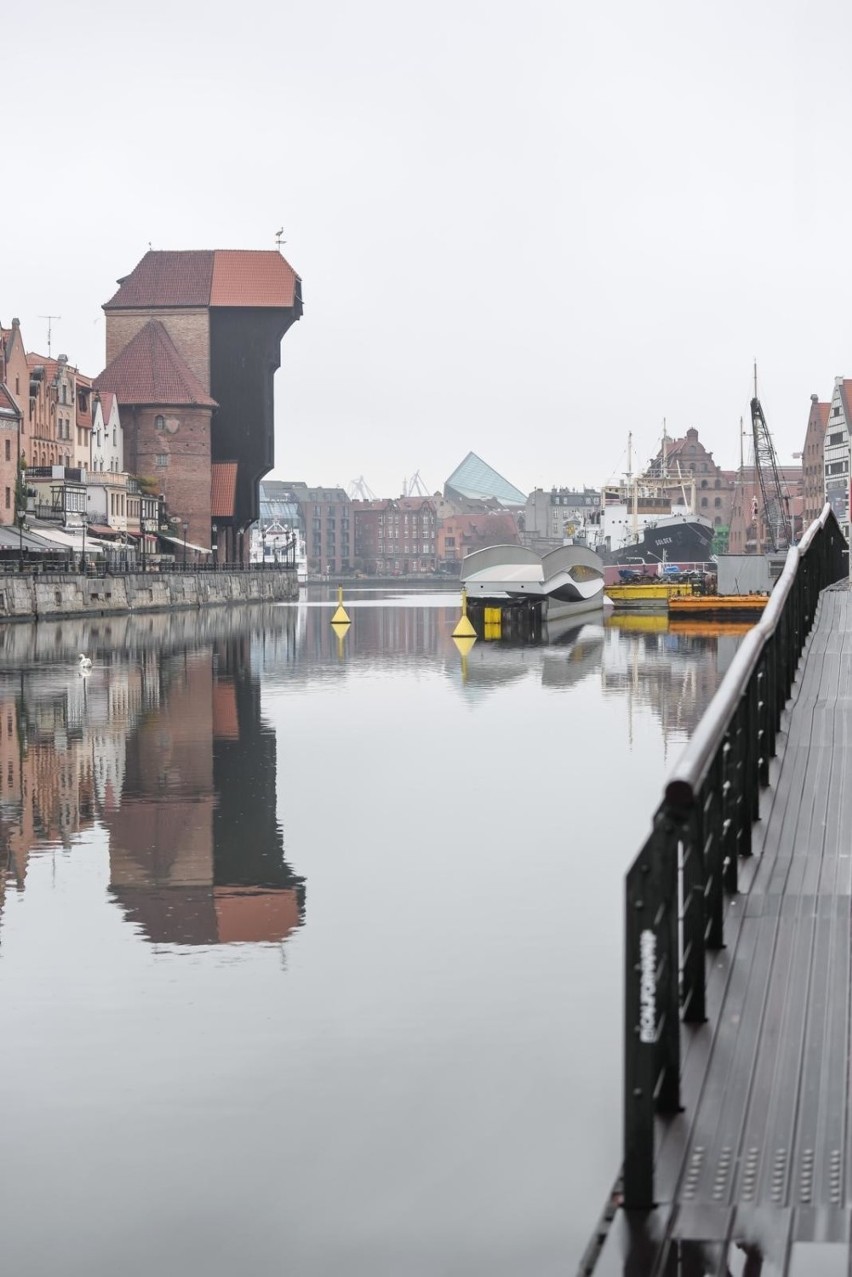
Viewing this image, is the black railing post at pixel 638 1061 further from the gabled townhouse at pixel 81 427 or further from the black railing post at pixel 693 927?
the gabled townhouse at pixel 81 427

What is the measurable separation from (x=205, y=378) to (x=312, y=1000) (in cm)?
10118

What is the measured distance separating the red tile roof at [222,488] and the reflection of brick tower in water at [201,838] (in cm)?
8056

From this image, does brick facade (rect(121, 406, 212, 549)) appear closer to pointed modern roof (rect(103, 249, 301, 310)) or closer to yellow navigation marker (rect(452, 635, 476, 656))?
pointed modern roof (rect(103, 249, 301, 310))

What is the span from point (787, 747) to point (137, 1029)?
492 centimetres

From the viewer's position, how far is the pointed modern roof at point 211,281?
110m

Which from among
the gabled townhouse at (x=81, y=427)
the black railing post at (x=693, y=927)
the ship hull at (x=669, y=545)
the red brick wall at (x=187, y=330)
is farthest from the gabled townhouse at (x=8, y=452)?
the black railing post at (x=693, y=927)

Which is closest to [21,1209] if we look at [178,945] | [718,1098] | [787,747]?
[718,1098]

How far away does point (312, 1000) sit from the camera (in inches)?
413

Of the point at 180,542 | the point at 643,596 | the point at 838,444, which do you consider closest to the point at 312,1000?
the point at 643,596

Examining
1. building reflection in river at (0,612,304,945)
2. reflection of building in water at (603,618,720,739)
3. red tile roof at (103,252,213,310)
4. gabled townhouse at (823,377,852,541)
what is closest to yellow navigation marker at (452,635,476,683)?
reflection of building in water at (603,618,720,739)

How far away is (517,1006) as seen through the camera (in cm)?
1030

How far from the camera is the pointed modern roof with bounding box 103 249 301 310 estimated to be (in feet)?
359

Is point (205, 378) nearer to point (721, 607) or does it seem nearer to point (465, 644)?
point (721, 607)

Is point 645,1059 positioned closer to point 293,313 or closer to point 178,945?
point 178,945
